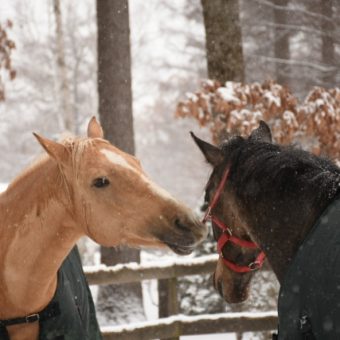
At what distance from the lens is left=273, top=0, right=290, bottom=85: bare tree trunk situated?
13.0 meters

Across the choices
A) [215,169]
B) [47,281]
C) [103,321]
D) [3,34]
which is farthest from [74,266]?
[3,34]

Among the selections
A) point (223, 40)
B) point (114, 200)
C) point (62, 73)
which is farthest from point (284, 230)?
point (62, 73)

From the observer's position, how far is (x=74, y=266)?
3.52m

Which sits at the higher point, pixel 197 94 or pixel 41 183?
pixel 197 94

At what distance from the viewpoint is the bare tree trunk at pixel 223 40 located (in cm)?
821

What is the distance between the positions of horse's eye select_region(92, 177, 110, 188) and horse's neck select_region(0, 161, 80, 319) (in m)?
0.17

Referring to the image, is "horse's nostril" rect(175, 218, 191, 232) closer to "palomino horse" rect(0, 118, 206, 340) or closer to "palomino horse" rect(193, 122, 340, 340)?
"palomino horse" rect(0, 118, 206, 340)

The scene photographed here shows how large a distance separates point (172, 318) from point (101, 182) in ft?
9.62

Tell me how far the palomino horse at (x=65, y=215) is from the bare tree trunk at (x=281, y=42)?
9897 millimetres

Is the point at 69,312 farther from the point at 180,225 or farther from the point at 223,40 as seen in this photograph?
the point at 223,40

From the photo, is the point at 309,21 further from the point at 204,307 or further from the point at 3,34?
the point at 204,307

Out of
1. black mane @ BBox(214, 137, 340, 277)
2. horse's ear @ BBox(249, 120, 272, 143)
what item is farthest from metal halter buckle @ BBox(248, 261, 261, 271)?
horse's ear @ BBox(249, 120, 272, 143)

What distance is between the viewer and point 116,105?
722 cm

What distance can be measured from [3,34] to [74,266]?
7120mm
